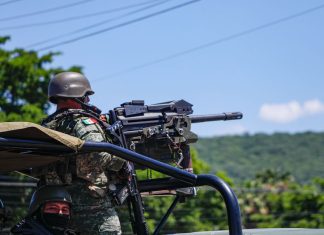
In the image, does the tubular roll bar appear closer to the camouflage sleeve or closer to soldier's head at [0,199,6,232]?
the camouflage sleeve

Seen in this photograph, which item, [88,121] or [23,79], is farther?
[23,79]

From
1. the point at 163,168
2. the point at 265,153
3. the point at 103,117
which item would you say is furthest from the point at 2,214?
the point at 265,153

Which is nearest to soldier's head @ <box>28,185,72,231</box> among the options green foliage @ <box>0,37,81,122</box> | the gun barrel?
the gun barrel

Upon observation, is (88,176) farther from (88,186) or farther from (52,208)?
(52,208)

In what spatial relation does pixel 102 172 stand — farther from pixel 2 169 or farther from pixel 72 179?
pixel 2 169

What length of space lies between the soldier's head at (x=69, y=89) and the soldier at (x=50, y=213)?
3.55 feet

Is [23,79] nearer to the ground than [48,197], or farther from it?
farther from it

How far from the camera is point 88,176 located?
16.1ft

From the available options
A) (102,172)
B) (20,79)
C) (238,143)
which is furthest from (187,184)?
(238,143)

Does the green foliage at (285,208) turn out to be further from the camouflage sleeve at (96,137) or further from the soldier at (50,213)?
the soldier at (50,213)

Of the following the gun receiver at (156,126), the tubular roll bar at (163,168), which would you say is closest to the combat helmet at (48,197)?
Answer: the tubular roll bar at (163,168)

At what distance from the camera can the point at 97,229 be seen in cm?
493

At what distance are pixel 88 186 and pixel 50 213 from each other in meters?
0.73

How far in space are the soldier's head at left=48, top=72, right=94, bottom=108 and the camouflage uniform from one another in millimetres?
284
